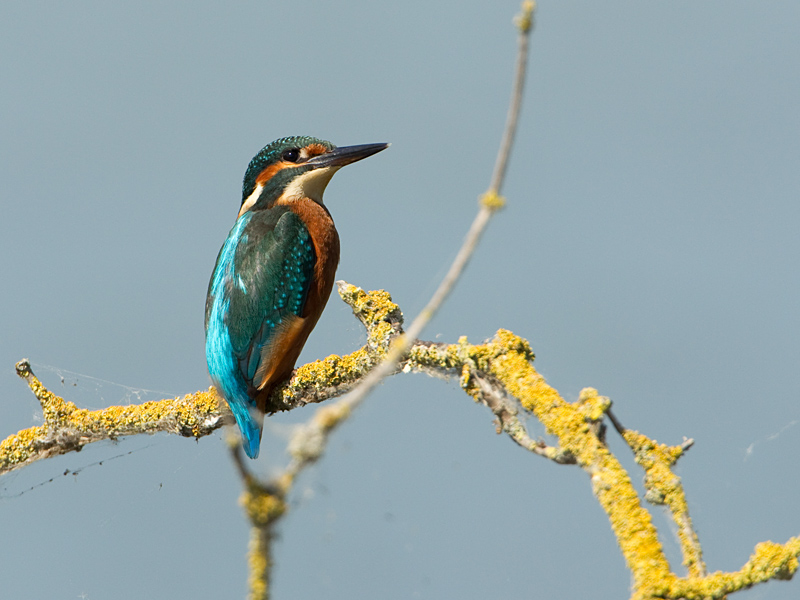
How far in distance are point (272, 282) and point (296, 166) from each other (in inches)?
30.2

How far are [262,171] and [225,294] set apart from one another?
0.82 meters

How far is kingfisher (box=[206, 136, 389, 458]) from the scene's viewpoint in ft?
11.8

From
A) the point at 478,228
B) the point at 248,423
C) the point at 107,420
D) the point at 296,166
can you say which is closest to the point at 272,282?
the point at 248,423

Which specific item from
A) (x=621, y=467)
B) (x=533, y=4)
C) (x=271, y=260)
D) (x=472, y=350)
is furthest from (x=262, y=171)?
(x=533, y=4)

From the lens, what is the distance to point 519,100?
1222 millimetres

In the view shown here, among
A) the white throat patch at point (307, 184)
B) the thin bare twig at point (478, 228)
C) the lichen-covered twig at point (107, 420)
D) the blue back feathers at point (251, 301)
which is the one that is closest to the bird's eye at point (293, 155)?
the white throat patch at point (307, 184)

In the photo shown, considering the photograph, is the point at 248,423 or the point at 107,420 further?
the point at 248,423

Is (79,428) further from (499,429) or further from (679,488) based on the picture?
(679,488)

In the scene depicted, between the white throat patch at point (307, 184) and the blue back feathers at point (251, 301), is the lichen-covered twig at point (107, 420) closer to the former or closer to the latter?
the blue back feathers at point (251, 301)

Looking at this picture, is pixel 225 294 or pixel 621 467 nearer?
pixel 621 467

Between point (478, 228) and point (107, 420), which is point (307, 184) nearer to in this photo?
point (107, 420)

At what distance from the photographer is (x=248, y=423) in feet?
11.8

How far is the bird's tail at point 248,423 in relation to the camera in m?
3.57

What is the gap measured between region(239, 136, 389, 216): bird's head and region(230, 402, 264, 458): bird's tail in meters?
1.13
